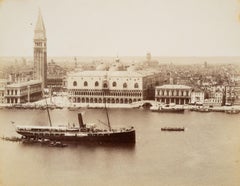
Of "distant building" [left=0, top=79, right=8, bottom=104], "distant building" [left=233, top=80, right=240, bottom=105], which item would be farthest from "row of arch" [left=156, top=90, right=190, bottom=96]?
"distant building" [left=0, top=79, right=8, bottom=104]

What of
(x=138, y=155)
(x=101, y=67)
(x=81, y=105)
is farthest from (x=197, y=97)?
(x=81, y=105)

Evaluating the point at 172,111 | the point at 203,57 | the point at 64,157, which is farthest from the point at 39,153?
the point at 203,57

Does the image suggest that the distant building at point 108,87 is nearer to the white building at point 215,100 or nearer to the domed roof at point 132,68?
Answer: the domed roof at point 132,68

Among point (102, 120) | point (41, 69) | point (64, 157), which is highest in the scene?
point (41, 69)

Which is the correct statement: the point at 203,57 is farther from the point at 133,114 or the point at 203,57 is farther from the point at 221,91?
the point at 133,114

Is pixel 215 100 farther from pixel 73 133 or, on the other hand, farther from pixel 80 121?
pixel 73 133

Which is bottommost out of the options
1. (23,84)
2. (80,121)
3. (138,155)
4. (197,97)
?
(138,155)

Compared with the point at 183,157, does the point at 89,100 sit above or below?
above
